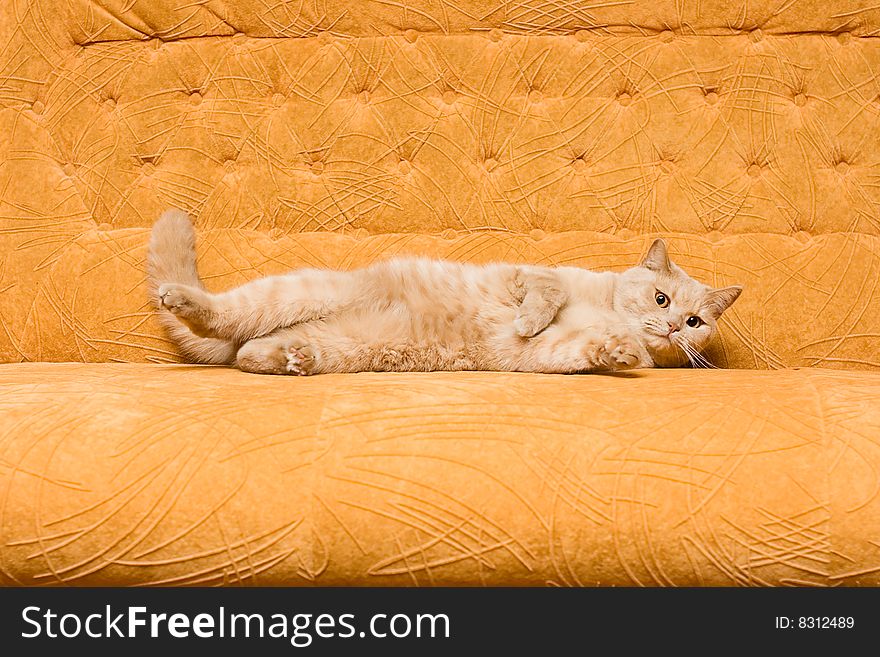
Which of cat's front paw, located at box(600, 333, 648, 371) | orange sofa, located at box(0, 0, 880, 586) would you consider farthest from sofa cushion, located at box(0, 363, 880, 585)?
orange sofa, located at box(0, 0, 880, 586)

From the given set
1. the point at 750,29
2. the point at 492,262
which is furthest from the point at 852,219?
the point at 492,262

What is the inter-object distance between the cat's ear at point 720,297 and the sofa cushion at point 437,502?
1.86ft

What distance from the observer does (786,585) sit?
1046 mm

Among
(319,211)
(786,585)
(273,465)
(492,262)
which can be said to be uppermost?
(319,211)

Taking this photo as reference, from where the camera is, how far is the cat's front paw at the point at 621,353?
1.49 metres

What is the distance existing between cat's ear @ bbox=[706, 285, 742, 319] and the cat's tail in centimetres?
108

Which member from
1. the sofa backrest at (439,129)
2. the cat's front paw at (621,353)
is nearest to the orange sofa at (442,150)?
the sofa backrest at (439,129)

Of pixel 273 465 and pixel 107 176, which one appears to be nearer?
pixel 273 465

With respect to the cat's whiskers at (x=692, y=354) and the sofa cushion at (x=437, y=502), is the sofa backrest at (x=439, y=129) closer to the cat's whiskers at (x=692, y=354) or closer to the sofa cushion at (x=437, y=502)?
the cat's whiskers at (x=692, y=354)

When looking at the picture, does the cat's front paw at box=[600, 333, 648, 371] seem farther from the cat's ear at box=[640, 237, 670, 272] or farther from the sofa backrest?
the sofa backrest

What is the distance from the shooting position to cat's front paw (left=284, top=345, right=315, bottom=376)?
151 cm

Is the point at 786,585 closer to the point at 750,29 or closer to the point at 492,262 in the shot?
the point at 492,262

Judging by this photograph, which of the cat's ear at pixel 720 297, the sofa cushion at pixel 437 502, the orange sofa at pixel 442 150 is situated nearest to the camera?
the sofa cushion at pixel 437 502

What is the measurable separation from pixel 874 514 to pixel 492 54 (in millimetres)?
1388
